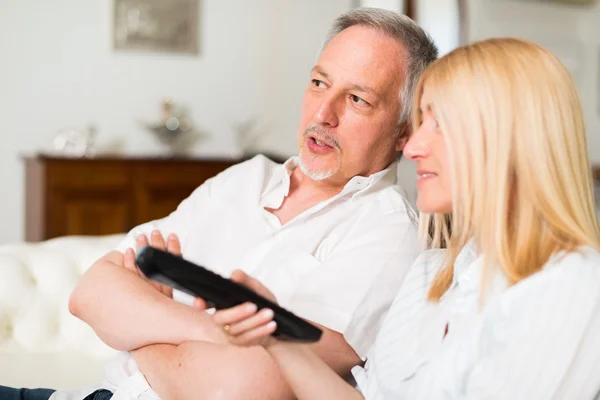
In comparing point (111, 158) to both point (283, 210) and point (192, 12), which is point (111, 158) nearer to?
point (192, 12)

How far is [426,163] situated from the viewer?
3.70 feet

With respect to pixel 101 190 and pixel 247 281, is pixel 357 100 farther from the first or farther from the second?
pixel 101 190

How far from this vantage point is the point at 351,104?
156 cm

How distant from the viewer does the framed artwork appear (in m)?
4.75

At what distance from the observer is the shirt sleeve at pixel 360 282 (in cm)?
132

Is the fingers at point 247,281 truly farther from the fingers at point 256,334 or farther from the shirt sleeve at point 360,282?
the shirt sleeve at point 360,282

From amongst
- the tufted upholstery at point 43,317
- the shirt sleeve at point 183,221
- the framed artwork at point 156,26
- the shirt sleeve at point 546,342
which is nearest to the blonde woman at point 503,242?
the shirt sleeve at point 546,342

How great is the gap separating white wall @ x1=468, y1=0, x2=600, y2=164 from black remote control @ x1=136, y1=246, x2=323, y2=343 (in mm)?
4195

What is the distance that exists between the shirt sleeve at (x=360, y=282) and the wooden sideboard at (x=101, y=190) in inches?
118

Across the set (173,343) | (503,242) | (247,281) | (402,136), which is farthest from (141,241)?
(503,242)

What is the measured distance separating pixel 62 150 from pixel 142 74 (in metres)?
0.69

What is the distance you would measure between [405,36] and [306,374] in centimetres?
74

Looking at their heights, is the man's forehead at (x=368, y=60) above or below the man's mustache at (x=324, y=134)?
above

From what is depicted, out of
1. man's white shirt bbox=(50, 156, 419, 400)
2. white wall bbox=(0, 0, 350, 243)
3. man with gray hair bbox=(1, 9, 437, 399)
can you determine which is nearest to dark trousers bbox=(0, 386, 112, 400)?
man with gray hair bbox=(1, 9, 437, 399)
